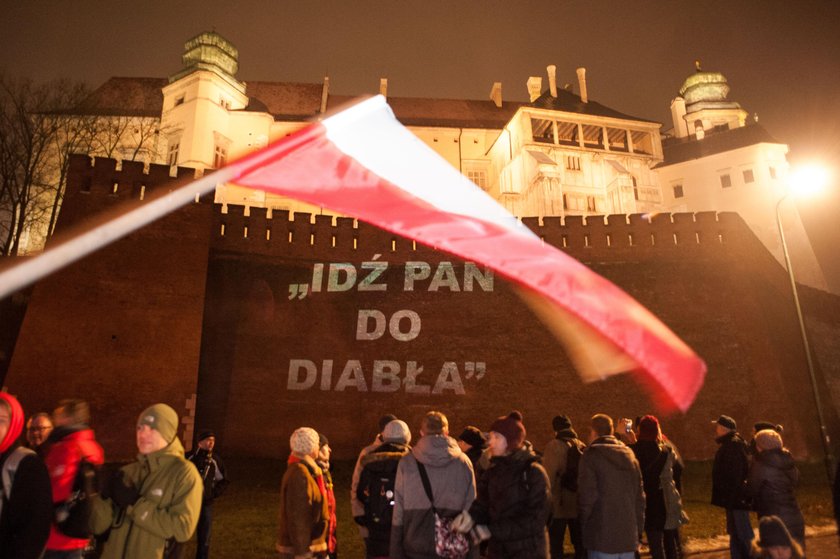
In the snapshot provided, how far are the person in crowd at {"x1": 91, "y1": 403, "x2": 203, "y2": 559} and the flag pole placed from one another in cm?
1392

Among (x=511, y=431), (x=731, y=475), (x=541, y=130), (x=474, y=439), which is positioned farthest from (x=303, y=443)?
(x=541, y=130)

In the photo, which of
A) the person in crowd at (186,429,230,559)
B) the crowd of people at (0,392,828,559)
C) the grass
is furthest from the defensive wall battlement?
the crowd of people at (0,392,828,559)

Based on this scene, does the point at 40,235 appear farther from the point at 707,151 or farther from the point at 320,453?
the point at 707,151

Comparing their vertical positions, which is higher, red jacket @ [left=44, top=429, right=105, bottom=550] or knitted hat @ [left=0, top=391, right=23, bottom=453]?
knitted hat @ [left=0, top=391, right=23, bottom=453]

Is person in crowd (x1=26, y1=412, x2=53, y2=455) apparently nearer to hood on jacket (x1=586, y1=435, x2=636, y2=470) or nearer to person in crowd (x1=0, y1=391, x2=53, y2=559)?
person in crowd (x1=0, y1=391, x2=53, y2=559)

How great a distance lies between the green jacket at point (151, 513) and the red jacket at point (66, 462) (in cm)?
39

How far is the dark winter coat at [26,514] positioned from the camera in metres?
2.92

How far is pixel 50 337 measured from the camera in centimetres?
1371

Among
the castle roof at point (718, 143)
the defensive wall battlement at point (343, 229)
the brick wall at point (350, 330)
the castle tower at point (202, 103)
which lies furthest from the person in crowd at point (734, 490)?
the castle roof at point (718, 143)

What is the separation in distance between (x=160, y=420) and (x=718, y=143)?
4302cm

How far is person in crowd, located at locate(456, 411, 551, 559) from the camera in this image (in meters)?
3.77

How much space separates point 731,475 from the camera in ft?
19.6

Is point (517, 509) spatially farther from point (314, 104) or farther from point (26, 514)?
point (314, 104)

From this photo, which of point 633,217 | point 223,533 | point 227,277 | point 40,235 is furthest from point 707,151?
point 40,235
